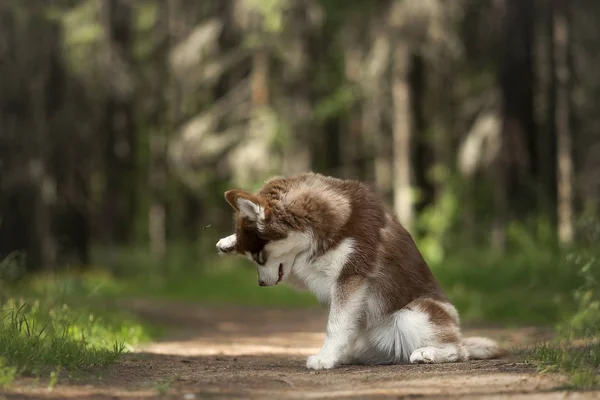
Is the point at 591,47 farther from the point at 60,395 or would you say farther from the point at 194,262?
the point at 60,395

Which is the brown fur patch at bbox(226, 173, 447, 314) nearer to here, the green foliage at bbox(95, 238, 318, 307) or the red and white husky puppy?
the red and white husky puppy

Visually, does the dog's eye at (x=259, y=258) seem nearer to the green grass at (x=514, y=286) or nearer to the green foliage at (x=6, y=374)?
the green foliage at (x=6, y=374)

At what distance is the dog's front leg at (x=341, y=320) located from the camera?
7.40 m

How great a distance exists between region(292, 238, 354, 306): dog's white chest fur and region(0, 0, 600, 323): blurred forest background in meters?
6.63

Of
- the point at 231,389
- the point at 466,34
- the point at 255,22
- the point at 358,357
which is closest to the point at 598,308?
the point at 358,357

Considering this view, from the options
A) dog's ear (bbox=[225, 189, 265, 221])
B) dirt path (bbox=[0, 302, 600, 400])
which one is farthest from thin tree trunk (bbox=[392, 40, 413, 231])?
dog's ear (bbox=[225, 189, 265, 221])

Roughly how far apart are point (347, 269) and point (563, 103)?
64.6 feet

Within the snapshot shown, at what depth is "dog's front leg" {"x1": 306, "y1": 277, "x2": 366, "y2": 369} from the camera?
7.40m

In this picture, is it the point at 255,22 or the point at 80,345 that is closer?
the point at 80,345

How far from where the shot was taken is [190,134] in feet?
96.0

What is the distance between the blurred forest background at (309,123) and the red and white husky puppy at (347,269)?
6.29m

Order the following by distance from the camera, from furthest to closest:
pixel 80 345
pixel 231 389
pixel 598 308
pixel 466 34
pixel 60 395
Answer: pixel 466 34 → pixel 598 308 → pixel 80 345 → pixel 231 389 → pixel 60 395

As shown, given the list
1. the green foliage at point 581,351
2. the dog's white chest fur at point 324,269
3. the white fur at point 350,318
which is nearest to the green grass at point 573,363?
the green foliage at point 581,351

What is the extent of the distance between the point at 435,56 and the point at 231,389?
791 inches
